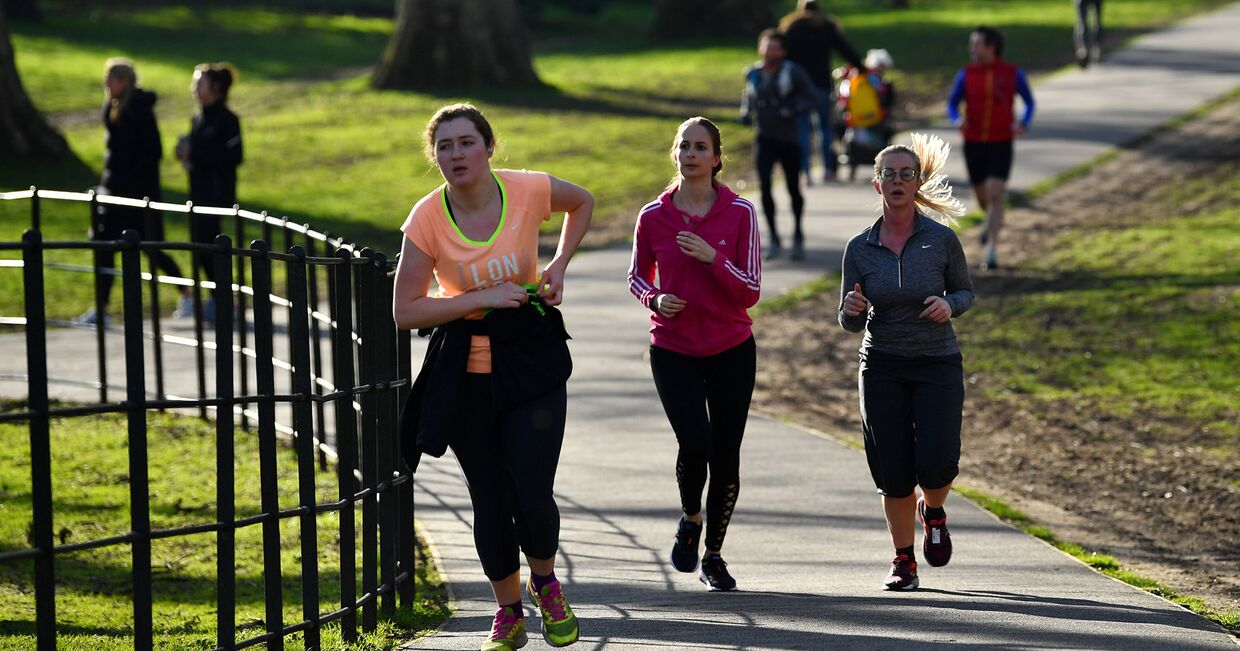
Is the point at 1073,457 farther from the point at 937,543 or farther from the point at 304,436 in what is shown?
the point at 304,436

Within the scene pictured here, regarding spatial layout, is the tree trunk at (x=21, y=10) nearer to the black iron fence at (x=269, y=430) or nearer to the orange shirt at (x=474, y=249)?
the black iron fence at (x=269, y=430)

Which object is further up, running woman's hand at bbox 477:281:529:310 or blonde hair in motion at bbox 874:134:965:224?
blonde hair in motion at bbox 874:134:965:224

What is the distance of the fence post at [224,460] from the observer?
518 centimetres

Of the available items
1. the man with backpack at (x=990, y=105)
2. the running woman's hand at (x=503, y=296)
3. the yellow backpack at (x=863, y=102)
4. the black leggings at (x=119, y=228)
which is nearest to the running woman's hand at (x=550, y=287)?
the running woman's hand at (x=503, y=296)

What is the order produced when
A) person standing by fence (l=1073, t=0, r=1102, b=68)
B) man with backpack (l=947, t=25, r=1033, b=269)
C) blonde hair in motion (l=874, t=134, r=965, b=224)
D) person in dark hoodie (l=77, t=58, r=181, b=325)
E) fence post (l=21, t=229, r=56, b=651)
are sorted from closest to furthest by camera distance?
1. fence post (l=21, t=229, r=56, b=651)
2. blonde hair in motion (l=874, t=134, r=965, b=224)
3. person in dark hoodie (l=77, t=58, r=181, b=325)
4. man with backpack (l=947, t=25, r=1033, b=269)
5. person standing by fence (l=1073, t=0, r=1102, b=68)

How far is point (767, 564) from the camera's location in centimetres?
714

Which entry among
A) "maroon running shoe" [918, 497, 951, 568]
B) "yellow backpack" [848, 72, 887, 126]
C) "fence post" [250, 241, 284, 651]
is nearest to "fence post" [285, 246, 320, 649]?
"fence post" [250, 241, 284, 651]

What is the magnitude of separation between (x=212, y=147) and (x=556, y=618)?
8575 millimetres

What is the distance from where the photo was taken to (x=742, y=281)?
20.4 ft

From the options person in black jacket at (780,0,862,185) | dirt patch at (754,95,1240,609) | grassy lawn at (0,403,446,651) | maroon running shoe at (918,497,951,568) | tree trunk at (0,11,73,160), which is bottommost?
grassy lawn at (0,403,446,651)

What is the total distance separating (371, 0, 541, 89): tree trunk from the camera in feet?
90.7

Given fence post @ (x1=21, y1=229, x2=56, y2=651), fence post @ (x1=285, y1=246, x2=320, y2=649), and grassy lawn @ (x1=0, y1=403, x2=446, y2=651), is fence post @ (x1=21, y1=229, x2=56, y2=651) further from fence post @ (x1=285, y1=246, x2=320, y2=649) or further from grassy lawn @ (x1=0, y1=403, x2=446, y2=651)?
grassy lawn @ (x1=0, y1=403, x2=446, y2=651)

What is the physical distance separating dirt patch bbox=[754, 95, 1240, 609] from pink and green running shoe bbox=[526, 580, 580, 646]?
103 inches

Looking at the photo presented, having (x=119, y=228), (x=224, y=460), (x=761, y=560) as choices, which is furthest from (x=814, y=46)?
(x=224, y=460)
